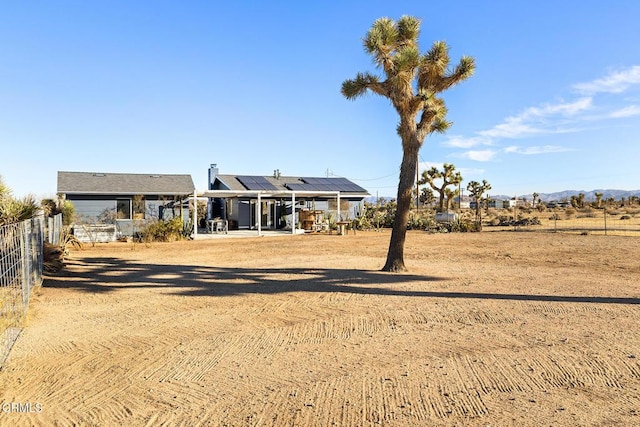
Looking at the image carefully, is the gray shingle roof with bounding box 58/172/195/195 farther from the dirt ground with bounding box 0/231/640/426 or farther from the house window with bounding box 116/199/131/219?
the dirt ground with bounding box 0/231/640/426

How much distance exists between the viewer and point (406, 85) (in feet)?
42.5

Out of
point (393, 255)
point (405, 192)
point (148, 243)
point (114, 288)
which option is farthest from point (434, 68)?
point (148, 243)

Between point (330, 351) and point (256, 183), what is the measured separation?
26174 mm

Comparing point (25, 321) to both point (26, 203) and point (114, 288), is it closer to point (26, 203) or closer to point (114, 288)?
point (114, 288)

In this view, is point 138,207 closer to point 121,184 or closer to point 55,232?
point 121,184

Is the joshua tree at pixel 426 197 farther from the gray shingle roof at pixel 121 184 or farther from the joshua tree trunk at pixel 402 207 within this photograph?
the joshua tree trunk at pixel 402 207

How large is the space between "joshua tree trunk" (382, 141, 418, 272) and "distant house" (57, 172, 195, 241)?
1626 cm

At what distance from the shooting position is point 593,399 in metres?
4.43

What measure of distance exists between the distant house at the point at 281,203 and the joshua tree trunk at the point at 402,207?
57.7 feet

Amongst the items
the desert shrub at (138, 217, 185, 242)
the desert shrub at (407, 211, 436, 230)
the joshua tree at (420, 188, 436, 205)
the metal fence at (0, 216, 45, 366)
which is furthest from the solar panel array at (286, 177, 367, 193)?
the joshua tree at (420, 188, 436, 205)

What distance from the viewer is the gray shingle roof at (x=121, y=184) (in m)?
25.4

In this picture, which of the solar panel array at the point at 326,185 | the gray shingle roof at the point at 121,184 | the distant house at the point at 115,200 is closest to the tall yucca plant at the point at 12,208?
the distant house at the point at 115,200

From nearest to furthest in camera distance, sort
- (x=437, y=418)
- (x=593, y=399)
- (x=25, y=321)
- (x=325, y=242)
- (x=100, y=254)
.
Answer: (x=437, y=418) < (x=593, y=399) < (x=25, y=321) < (x=100, y=254) < (x=325, y=242)

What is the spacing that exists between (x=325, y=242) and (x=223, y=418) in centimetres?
1859
